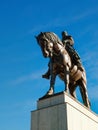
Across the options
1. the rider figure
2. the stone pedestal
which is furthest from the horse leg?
the stone pedestal

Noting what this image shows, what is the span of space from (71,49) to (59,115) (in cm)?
381

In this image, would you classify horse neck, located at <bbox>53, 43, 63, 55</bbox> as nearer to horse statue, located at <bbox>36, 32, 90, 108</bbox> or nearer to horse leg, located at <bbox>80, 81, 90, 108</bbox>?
horse statue, located at <bbox>36, 32, 90, 108</bbox>

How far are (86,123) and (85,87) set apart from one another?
2262mm

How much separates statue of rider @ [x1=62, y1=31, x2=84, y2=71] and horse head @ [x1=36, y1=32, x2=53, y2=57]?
1639 mm

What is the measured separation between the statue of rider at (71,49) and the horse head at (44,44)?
5.38ft

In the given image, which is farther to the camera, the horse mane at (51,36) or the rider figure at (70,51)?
the rider figure at (70,51)

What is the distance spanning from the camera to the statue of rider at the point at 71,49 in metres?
14.1

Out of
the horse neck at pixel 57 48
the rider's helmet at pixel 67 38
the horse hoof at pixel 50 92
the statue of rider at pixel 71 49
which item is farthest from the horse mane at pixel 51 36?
the horse hoof at pixel 50 92

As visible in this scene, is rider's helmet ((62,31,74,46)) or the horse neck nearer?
the horse neck

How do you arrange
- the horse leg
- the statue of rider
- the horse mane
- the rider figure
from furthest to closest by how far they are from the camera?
the horse leg → the statue of rider → the rider figure → the horse mane

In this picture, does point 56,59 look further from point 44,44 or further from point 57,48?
point 44,44

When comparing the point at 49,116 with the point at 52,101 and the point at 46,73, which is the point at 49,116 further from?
the point at 46,73

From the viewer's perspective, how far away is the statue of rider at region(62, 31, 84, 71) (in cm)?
1408

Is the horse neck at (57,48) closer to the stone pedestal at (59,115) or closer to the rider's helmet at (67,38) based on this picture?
the rider's helmet at (67,38)
